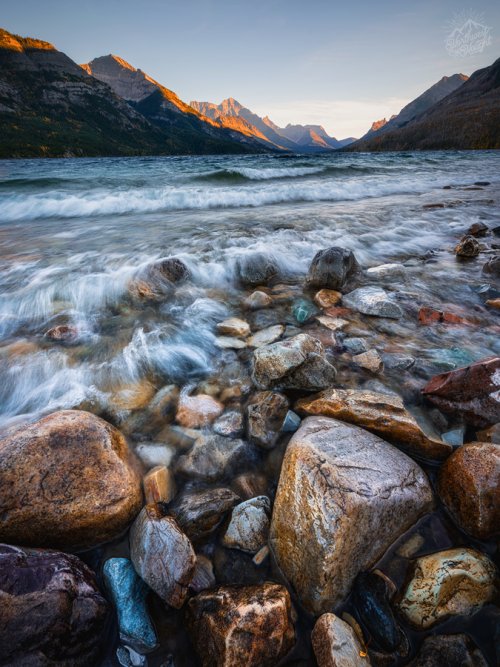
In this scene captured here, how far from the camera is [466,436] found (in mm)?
1930

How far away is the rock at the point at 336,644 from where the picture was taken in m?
1.10

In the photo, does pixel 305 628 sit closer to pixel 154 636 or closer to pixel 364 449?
pixel 154 636

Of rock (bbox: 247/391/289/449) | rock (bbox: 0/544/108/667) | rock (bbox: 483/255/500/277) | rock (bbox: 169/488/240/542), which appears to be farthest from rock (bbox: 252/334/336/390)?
rock (bbox: 483/255/500/277)

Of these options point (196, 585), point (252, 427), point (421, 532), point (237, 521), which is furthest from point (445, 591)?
point (252, 427)

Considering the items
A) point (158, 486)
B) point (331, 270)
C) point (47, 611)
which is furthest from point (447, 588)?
point (331, 270)

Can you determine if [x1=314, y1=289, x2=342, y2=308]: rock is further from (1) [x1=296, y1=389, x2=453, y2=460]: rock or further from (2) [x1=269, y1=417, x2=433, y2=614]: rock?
(2) [x1=269, y1=417, x2=433, y2=614]: rock

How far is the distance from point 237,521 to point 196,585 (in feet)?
1.01

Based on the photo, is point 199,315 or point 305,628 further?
point 199,315

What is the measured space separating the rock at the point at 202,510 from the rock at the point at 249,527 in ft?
0.20

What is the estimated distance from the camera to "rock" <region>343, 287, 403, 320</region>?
3.35 meters

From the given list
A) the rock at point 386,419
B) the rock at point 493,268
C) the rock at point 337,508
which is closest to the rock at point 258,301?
the rock at point 386,419

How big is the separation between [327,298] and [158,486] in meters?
2.72

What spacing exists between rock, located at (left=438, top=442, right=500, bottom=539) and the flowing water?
38 cm

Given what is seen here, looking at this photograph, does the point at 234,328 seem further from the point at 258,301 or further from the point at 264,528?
the point at 264,528
